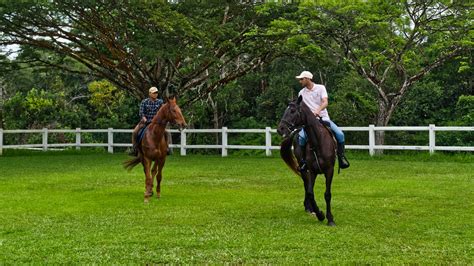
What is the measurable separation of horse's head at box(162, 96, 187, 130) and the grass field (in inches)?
50.8

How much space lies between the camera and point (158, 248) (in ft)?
20.1

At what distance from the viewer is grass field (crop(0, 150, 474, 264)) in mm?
5887

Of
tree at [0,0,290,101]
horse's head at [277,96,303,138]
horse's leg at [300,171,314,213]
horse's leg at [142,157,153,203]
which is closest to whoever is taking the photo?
horse's head at [277,96,303,138]

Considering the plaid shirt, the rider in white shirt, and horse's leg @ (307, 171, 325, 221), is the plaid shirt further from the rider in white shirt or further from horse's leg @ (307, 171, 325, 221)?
horse's leg @ (307, 171, 325, 221)

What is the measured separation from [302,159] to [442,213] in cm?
212

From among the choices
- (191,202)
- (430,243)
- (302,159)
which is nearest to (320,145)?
(302,159)

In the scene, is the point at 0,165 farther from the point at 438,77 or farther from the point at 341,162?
the point at 438,77

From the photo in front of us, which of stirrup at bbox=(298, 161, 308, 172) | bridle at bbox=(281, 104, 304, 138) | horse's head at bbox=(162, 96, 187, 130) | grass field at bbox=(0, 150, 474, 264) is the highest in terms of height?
horse's head at bbox=(162, 96, 187, 130)

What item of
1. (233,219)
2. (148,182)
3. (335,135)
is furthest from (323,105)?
(148,182)

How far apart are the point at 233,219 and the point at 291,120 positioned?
152 cm

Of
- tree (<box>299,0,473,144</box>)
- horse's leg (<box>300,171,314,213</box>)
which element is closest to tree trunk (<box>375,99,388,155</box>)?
tree (<box>299,0,473,144</box>)

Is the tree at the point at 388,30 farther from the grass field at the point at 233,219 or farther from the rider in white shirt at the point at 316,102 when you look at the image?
the rider in white shirt at the point at 316,102

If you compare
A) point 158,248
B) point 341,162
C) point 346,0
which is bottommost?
point 158,248

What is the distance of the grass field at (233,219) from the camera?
5887 millimetres
